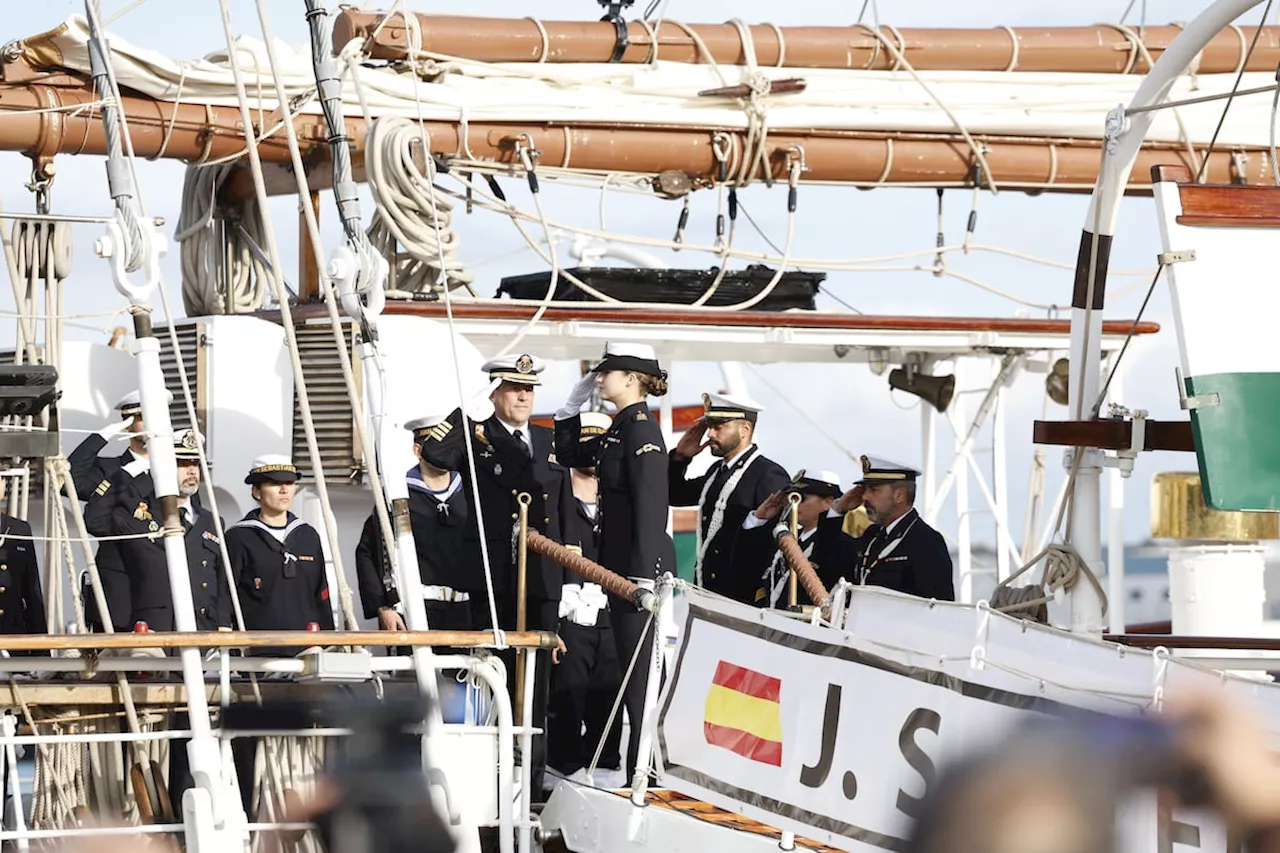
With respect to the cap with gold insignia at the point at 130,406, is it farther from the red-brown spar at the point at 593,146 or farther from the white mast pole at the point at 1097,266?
the white mast pole at the point at 1097,266

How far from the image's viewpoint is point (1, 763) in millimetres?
5266

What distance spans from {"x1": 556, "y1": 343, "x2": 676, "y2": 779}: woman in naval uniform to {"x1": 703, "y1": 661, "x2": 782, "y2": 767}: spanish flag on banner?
1237 millimetres

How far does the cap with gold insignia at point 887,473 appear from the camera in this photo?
8.11m

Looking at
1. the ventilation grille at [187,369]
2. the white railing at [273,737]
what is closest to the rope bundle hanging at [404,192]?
the ventilation grille at [187,369]

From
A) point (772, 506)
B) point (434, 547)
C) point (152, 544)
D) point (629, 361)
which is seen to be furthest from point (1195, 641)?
point (152, 544)

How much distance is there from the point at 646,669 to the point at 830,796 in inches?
79.3

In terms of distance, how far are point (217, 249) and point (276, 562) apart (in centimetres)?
269

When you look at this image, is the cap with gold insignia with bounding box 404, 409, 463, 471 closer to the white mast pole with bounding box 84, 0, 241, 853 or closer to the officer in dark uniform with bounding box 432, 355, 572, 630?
the officer in dark uniform with bounding box 432, 355, 572, 630

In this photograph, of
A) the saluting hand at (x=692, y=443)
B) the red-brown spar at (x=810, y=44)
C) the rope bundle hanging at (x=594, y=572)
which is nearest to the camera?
the rope bundle hanging at (x=594, y=572)

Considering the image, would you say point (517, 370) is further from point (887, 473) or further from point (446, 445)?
point (887, 473)

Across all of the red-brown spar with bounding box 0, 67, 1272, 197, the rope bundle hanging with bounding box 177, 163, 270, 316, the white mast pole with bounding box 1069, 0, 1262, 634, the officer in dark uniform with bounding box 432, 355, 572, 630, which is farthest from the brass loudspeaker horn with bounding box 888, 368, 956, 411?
the white mast pole with bounding box 1069, 0, 1262, 634

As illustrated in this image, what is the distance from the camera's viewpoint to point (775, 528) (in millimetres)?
7918

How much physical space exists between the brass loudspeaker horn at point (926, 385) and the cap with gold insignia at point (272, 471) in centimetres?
414

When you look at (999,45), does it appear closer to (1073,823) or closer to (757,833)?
(757,833)
